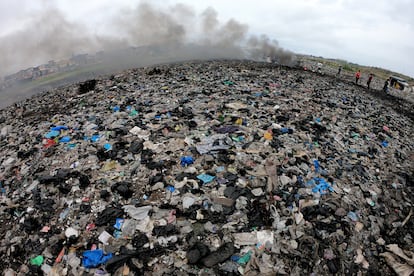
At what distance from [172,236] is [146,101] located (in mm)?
4575

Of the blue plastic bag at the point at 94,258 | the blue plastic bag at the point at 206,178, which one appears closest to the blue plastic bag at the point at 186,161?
the blue plastic bag at the point at 206,178

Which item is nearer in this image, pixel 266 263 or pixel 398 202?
pixel 266 263

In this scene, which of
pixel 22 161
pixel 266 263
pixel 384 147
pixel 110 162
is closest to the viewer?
pixel 266 263

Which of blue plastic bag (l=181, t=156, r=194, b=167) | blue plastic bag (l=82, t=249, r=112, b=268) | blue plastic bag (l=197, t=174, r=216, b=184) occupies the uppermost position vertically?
blue plastic bag (l=181, t=156, r=194, b=167)

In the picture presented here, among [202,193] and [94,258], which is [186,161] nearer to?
[202,193]

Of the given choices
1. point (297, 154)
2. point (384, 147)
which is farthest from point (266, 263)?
point (384, 147)

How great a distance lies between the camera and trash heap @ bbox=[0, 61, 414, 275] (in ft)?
9.57

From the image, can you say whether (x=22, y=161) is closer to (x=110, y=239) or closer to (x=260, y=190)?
(x=110, y=239)

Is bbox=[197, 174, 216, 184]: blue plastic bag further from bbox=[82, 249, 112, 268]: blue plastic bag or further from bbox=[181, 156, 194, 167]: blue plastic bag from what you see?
bbox=[82, 249, 112, 268]: blue plastic bag

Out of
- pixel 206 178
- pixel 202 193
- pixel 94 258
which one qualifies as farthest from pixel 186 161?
pixel 94 258

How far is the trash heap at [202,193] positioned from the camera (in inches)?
115

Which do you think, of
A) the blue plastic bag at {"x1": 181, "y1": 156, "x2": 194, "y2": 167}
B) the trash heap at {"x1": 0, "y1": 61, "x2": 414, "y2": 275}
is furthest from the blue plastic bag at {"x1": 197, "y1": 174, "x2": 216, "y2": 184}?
the blue plastic bag at {"x1": 181, "y1": 156, "x2": 194, "y2": 167}

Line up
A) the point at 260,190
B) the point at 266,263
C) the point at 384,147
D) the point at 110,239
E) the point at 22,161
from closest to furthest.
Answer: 1. the point at 266,263
2. the point at 110,239
3. the point at 260,190
4. the point at 22,161
5. the point at 384,147

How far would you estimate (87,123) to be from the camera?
569 cm
